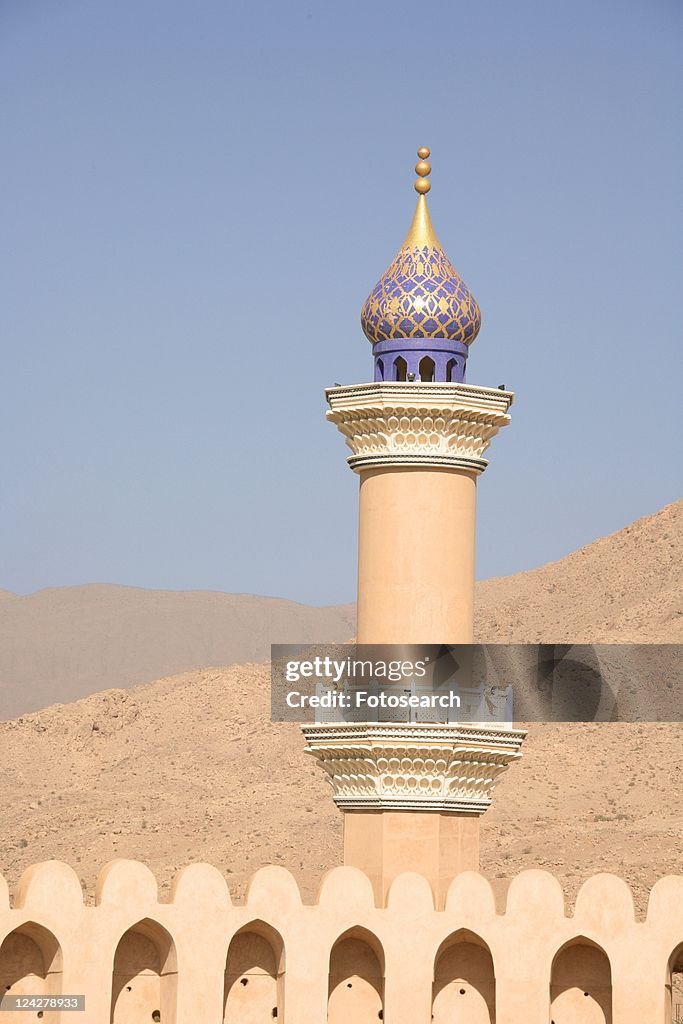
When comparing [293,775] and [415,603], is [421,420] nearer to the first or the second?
[415,603]

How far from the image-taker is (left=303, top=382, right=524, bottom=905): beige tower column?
53.2 ft

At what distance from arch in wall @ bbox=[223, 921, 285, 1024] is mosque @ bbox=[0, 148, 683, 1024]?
0.05 feet

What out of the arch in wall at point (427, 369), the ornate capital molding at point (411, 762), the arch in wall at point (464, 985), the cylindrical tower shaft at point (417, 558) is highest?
the arch in wall at point (427, 369)

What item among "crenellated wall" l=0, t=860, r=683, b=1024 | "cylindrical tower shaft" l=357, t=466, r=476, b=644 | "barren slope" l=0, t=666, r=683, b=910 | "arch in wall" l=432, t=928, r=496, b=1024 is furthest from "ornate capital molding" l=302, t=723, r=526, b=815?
"barren slope" l=0, t=666, r=683, b=910

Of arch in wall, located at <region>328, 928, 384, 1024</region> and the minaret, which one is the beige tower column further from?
arch in wall, located at <region>328, 928, 384, 1024</region>

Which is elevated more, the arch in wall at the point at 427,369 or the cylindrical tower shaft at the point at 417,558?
the arch in wall at the point at 427,369

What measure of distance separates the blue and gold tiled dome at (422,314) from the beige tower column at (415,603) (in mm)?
461

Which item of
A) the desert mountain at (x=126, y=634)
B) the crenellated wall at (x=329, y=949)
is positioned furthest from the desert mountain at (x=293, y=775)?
the desert mountain at (x=126, y=634)

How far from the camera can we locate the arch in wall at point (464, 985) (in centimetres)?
1598

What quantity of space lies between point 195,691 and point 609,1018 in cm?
3941

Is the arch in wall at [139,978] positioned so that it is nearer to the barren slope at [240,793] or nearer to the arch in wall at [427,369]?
the arch in wall at [427,369]

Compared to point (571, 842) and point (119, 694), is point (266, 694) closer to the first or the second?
point (119, 694)

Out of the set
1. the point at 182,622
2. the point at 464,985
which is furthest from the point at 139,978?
the point at 182,622

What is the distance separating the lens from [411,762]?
1619cm
